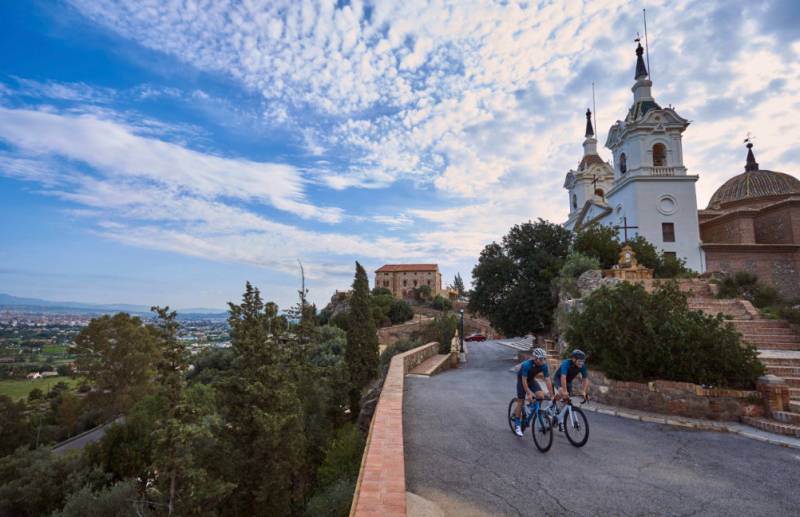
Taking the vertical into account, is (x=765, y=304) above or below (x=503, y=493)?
above

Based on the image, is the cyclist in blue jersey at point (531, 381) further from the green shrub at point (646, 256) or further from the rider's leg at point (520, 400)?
the green shrub at point (646, 256)

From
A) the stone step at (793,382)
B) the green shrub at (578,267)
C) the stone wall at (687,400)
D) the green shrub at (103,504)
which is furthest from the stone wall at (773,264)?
the green shrub at (103,504)

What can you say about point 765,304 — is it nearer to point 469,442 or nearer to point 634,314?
point 634,314

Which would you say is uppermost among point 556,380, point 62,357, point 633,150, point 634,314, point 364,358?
point 633,150

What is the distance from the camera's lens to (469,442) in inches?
231

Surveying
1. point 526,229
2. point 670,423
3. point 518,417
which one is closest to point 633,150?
point 526,229

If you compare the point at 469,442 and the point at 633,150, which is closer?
the point at 469,442

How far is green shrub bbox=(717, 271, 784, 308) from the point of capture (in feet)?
59.2

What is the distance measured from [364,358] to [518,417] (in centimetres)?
1424

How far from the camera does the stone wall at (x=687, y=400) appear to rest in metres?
7.19

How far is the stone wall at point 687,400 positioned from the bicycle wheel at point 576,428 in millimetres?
3231

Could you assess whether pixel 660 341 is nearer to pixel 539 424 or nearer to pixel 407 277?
pixel 539 424

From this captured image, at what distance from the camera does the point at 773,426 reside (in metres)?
6.54

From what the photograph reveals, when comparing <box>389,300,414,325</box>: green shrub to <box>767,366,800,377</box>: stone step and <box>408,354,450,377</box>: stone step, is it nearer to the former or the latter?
<box>408,354,450,377</box>: stone step
